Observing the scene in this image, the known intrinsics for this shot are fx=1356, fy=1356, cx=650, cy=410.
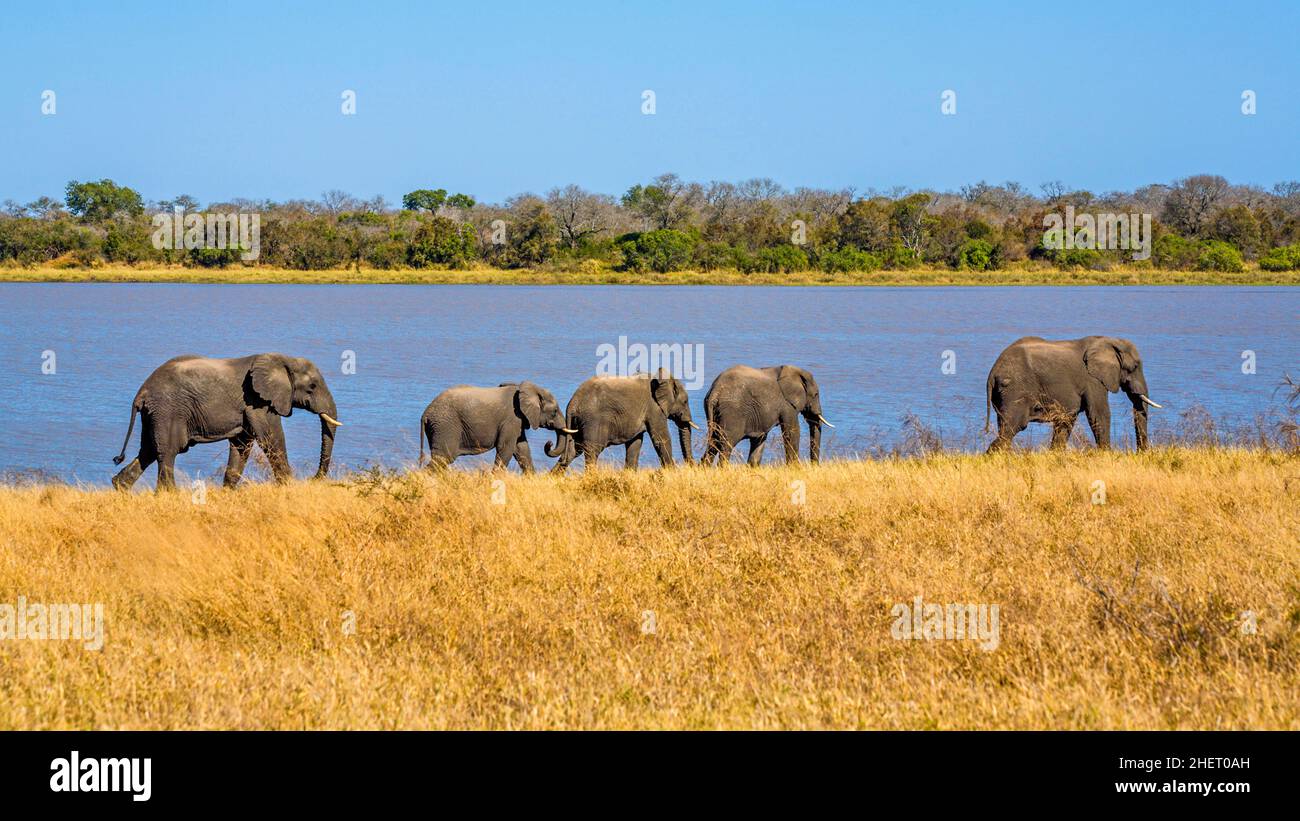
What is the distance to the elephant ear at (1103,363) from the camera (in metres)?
16.9

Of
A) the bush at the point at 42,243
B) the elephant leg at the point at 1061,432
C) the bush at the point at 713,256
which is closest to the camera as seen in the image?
the elephant leg at the point at 1061,432

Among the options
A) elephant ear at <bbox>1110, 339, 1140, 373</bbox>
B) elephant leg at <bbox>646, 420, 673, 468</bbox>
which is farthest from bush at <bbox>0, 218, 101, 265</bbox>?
elephant ear at <bbox>1110, 339, 1140, 373</bbox>

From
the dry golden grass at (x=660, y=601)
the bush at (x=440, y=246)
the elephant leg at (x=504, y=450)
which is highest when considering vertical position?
the bush at (x=440, y=246)

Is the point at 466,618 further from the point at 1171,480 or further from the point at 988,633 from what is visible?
the point at 1171,480

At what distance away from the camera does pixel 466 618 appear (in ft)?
25.1

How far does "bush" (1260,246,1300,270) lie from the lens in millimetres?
81688

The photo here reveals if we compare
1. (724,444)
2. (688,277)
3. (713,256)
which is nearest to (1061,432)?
(724,444)

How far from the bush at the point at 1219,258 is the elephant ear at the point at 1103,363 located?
7025 cm

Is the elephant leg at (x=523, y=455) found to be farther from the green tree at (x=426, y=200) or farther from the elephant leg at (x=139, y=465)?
the green tree at (x=426, y=200)

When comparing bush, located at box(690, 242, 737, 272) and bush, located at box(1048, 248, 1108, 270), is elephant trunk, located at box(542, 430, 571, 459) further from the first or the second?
bush, located at box(1048, 248, 1108, 270)

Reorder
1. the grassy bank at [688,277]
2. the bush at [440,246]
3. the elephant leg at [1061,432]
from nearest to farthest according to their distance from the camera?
the elephant leg at [1061,432] < the grassy bank at [688,277] < the bush at [440,246]

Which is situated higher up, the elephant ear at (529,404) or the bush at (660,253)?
the bush at (660,253)

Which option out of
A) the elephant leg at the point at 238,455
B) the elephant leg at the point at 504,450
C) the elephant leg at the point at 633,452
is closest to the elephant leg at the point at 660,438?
the elephant leg at the point at 633,452

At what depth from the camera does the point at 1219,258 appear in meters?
81.6
